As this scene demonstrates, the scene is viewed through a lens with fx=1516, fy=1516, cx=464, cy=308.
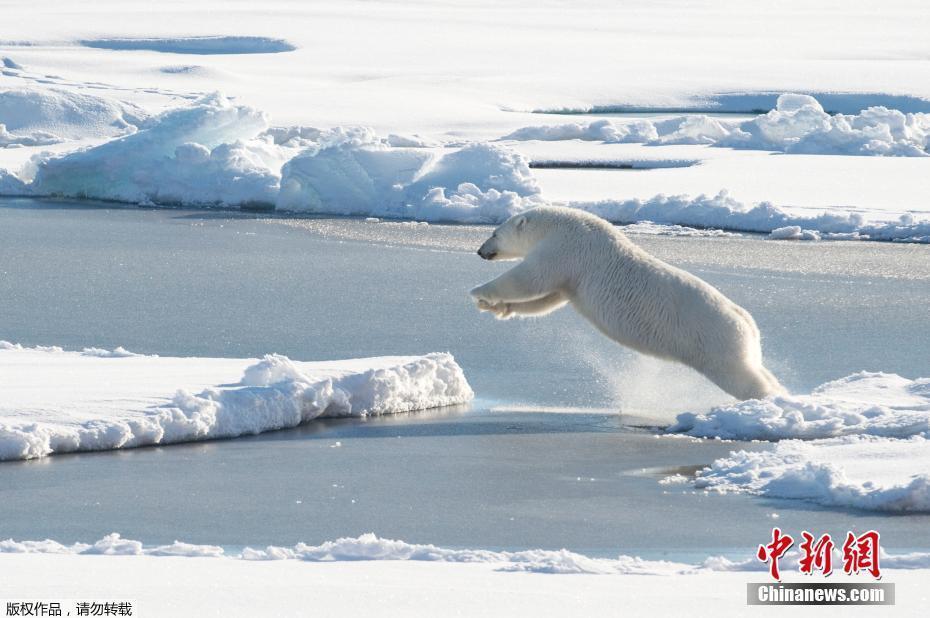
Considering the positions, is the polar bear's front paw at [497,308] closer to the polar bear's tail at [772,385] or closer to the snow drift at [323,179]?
the polar bear's tail at [772,385]

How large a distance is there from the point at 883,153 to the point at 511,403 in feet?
45.6

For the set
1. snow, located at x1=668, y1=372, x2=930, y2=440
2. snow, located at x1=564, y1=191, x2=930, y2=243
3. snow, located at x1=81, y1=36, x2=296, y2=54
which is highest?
snow, located at x1=81, y1=36, x2=296, y2=54

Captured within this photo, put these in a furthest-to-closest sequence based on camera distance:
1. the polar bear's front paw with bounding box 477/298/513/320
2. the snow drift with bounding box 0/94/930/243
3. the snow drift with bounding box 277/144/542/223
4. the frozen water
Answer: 1. the snow drift with bounding box 277/144/542/223
2. the snow drift with bounding box 0/94/930/243
3. the polar bear's front paw with bounding box 477/298/513/320
4. the frozen water

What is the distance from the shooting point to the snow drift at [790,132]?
20.4 metres

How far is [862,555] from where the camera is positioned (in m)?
4.41

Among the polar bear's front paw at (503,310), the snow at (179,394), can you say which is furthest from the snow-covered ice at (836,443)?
the snow at (179,394)

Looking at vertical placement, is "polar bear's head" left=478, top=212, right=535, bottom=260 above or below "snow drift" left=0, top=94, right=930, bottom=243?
below

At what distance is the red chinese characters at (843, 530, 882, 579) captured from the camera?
4301 mm

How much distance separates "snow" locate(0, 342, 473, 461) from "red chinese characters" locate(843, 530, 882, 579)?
304 cm

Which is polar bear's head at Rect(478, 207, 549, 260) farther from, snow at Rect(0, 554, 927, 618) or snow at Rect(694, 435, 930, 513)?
snow at Rect(0, 554, 927, 618)

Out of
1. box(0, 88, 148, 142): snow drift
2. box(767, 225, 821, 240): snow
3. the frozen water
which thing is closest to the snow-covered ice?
the frozen water

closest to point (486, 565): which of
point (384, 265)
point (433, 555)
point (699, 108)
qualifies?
point (433, 555)

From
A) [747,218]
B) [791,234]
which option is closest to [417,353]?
[791,234]

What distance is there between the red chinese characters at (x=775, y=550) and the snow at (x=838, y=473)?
564mm
